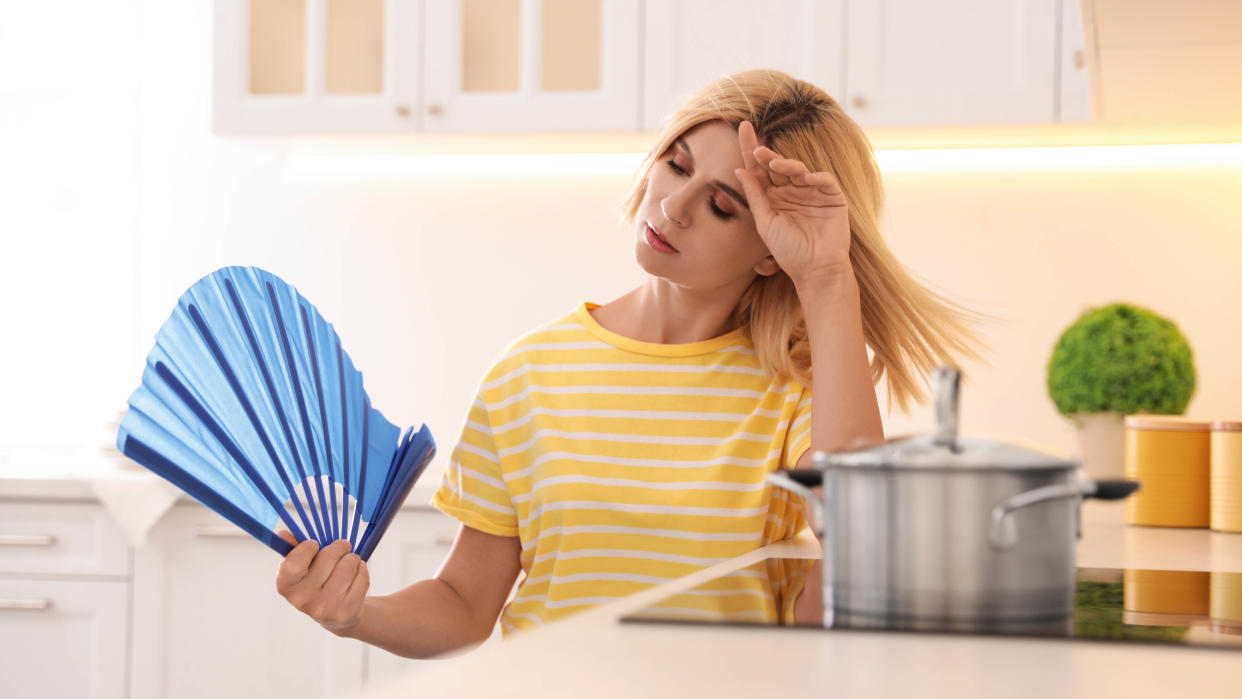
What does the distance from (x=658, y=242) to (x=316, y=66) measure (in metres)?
1.60

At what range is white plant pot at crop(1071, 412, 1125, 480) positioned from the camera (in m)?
2.24

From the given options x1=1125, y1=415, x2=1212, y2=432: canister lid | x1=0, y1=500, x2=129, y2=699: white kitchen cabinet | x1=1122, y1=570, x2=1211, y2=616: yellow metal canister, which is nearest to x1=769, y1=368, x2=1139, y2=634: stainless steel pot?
x1=1122, y1=570, x2=1211, y2=616: yellow metal canister

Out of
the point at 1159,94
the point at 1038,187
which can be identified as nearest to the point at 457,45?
the point at 1038,187

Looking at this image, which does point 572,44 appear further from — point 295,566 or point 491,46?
point 295,566

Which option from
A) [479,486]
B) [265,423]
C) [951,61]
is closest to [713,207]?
[479,486]

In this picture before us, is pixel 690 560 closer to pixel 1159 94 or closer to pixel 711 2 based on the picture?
pixel 1159 94

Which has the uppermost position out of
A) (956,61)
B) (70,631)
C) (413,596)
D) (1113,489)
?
(956,61)

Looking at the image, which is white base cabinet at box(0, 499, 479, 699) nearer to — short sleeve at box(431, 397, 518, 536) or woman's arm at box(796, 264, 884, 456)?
short sleeve at box(431, 397, 518, 536)

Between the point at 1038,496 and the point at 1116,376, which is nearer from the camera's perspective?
→ the point at 1038,496

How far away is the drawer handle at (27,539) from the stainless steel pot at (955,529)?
2198 millimetres

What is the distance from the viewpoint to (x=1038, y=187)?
2740mm

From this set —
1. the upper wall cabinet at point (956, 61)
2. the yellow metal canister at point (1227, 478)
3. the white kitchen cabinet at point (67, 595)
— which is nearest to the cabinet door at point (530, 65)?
the upper wall cabinet at point (956, 61)

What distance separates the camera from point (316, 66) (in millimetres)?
2703

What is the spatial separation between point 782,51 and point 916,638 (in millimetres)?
2011
